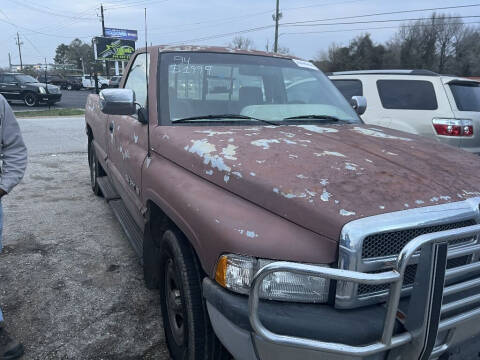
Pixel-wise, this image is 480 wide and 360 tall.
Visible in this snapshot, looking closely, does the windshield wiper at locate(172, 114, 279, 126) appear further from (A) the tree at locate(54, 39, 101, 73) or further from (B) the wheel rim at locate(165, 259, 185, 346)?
(A) the tree at locate(54, 39, 101, 73)

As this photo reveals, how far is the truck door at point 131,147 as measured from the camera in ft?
10.1

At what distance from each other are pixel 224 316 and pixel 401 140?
5.53ft

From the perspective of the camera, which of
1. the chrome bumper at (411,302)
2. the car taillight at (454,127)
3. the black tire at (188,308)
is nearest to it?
the chrome bumper at (411,302)

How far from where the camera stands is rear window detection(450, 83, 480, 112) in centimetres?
618

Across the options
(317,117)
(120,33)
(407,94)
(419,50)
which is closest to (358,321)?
(317,117)

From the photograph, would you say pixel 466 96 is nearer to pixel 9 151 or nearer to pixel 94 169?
pixel 94 169

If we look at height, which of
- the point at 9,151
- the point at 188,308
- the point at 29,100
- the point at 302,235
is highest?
the point at 9,151

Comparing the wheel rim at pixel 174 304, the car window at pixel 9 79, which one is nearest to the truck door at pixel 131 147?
the wheel rim at pixel 174 304

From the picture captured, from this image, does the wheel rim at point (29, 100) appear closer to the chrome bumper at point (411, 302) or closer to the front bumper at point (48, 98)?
the front bumper at point (48, 98)

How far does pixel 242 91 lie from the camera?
3139mm

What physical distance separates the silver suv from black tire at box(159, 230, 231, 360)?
513cm

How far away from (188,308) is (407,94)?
580cm

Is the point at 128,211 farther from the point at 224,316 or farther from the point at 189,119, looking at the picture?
the point at 224,316

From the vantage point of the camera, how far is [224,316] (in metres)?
1.71
